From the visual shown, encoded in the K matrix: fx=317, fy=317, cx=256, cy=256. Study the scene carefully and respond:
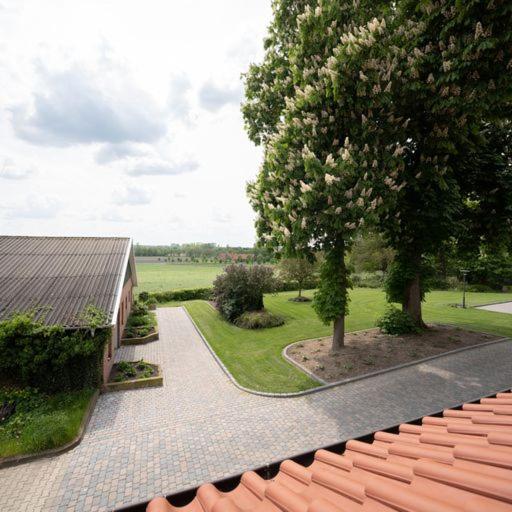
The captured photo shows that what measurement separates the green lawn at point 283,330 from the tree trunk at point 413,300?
10.4 ft

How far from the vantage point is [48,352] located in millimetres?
11477

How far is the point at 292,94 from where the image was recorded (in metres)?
15.4

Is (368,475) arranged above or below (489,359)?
above

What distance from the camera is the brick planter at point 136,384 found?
42.4ft

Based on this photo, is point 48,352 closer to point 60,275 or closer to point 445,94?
point 60,275

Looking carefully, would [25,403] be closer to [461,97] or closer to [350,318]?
[461,97]

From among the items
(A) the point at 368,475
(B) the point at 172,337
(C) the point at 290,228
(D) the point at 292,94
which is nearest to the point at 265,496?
(A) the point at 368,475

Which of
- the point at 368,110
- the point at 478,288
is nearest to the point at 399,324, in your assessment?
the point at 368,110

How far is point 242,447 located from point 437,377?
912cm

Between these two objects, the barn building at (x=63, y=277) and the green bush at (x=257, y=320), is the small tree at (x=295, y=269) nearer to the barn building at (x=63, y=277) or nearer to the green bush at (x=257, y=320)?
the green bush at (x=257, y=320)

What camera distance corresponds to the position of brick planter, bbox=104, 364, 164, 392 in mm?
12922

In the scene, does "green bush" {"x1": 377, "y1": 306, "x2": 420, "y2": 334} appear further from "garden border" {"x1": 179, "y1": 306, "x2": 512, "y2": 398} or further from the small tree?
the small tree

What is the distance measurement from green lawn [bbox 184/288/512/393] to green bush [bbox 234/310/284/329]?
58cm

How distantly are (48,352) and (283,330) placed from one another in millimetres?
13518
